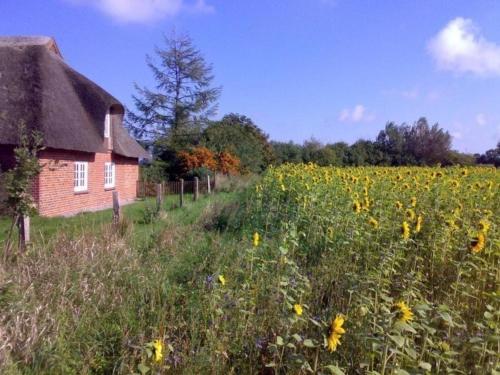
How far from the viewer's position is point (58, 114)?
640 inches

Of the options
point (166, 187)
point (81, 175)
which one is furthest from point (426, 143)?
point (81, 175)

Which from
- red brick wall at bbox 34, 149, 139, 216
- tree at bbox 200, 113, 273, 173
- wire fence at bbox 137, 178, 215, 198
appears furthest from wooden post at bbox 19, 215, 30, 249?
tree at bbox 200, 113, 273, 173

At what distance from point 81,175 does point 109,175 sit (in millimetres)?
3486

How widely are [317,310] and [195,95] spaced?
1439 inches

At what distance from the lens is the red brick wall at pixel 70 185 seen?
15102mm

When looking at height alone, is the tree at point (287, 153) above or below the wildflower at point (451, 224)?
above

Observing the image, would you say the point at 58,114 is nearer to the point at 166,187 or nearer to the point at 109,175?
the point at 109,175

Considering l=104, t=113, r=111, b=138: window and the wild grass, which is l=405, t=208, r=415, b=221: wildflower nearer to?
the wild grass

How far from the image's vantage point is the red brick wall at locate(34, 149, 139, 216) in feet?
49.5

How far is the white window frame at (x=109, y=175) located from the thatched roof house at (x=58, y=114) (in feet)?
0.14

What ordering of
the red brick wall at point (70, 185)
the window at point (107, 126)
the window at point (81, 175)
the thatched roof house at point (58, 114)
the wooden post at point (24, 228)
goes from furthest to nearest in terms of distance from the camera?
the window at point (107, 126) < the window at point (81, 175) < the thatched roof house at point (58, 114) < the red brick wall at point (70, 185) < the wooden post at point (24, 228)

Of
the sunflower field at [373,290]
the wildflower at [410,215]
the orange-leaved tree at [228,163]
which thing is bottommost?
the sunflower field at [373,290]

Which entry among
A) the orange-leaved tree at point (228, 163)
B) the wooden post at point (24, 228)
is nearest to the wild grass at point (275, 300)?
the wooden post at point (24, 228)

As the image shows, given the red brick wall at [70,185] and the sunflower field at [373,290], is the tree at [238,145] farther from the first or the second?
the sunflower field at [373,290]
